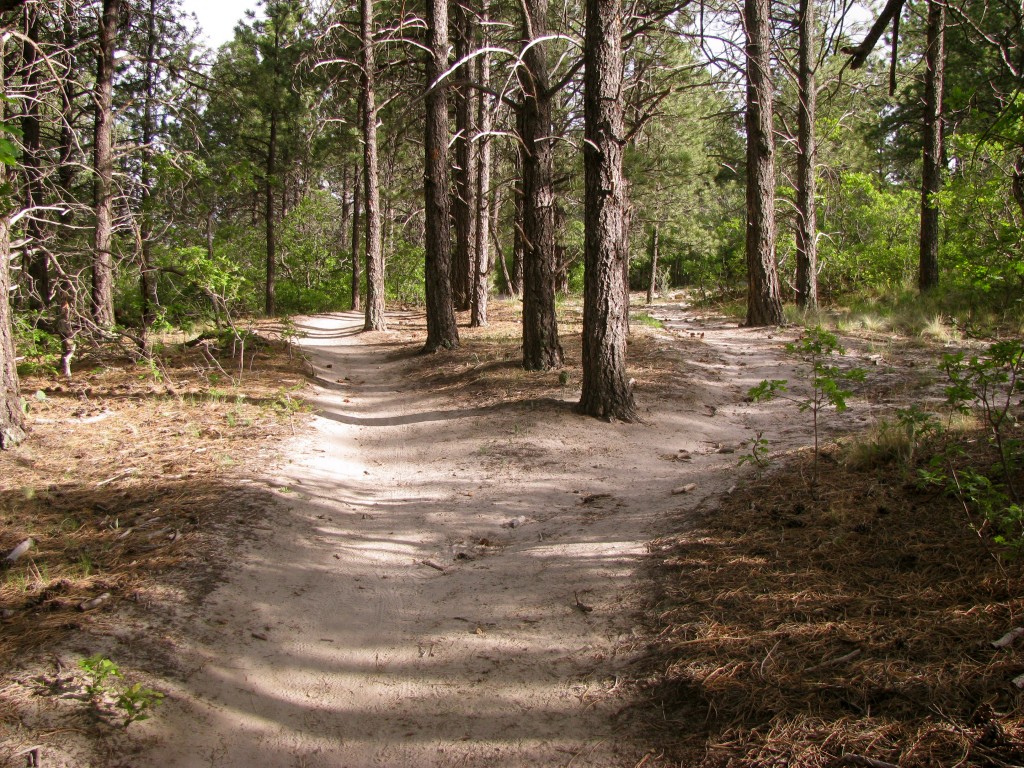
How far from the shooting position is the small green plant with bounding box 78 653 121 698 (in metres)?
3.16

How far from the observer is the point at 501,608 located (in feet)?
14.1

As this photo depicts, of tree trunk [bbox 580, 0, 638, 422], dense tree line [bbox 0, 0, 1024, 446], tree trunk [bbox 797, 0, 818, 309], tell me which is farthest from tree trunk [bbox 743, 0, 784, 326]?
tree trunk [bbox 580, 0, 638, 422]

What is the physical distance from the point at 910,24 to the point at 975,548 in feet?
66.6

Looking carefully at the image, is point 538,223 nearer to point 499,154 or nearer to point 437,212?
point 437,212

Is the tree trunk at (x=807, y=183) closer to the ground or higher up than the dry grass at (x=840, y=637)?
higher up

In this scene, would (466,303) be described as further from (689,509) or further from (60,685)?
(60,685)

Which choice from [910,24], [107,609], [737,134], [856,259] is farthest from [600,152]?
[737,134]

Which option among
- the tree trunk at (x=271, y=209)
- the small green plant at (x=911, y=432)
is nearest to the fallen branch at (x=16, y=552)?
the small green plant at (x=911, y=432)

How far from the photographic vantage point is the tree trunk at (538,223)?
10.1 meters

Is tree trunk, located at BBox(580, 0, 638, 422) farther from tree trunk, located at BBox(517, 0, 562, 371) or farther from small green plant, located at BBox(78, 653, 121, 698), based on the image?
small green plant, located at BBox(78, 653, 121, 698)

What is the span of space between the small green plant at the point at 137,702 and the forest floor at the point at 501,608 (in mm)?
45

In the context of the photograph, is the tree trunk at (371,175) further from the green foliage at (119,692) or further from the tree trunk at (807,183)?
the green foliage at (119,692)

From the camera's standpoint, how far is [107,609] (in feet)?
12.7

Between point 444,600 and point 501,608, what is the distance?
437mm
